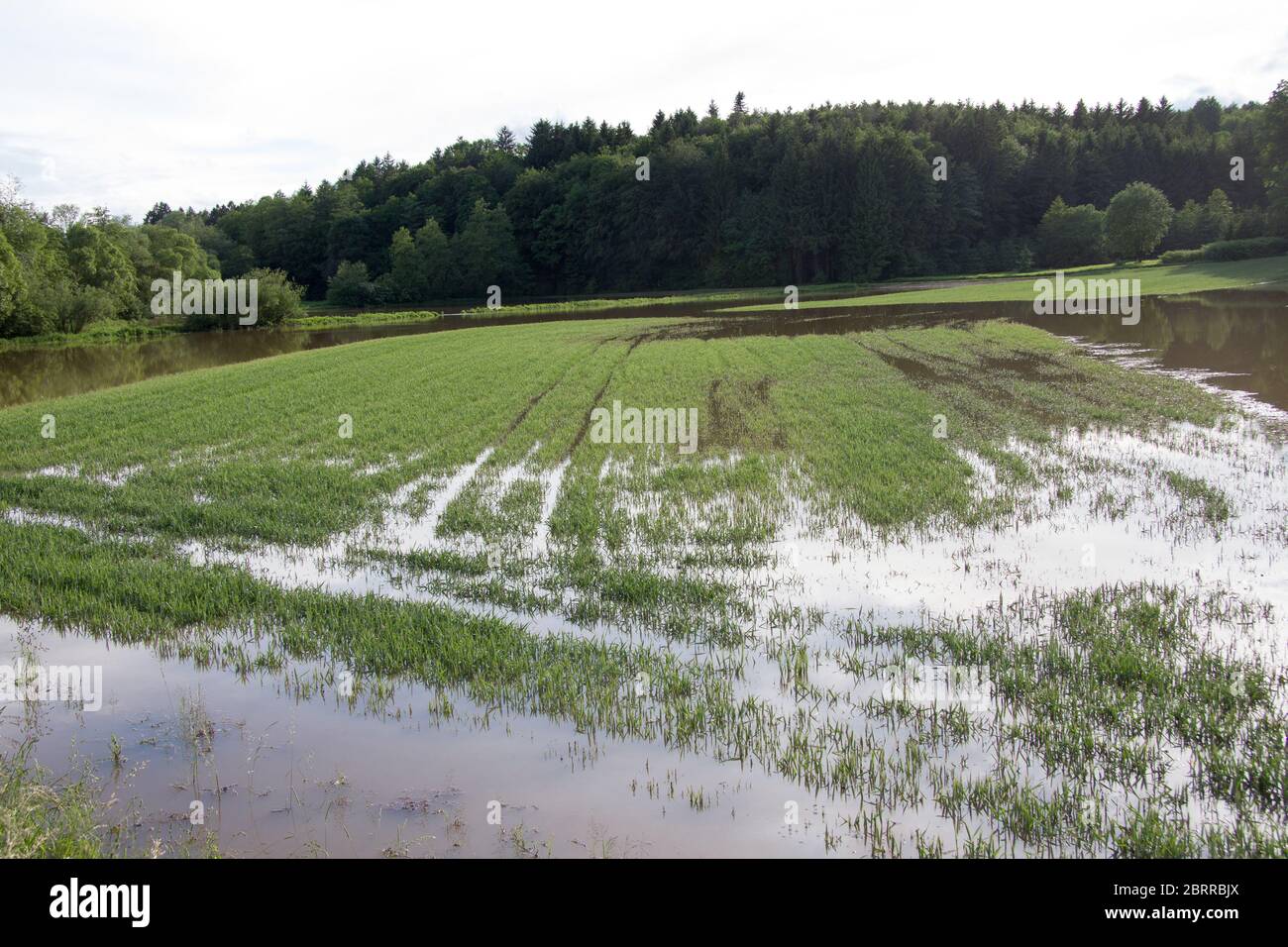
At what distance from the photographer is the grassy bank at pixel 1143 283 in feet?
169

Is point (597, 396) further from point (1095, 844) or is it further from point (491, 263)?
point (491, 263)

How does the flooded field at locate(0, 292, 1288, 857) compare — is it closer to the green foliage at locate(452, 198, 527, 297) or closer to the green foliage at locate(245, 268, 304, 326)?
the green foliage at locate(245, 268, 304, 326)

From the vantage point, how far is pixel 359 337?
52562 millimetres

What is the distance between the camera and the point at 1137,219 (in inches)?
2970
